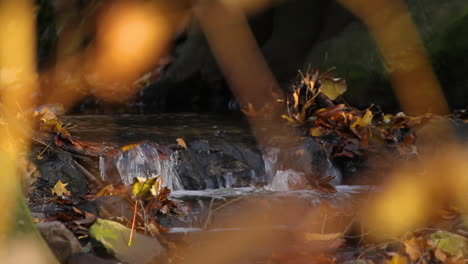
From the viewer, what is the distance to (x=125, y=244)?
3.31 meters

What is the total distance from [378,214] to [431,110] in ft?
12.7

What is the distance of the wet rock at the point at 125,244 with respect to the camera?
3238 millimetres

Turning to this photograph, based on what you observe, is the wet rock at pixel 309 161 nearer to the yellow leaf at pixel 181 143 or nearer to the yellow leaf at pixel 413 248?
the yellow leaf at pixel 181 143

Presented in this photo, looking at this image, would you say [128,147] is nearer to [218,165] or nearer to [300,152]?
[218,165]

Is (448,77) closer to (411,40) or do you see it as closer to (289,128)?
(411,40)

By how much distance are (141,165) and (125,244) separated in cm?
185

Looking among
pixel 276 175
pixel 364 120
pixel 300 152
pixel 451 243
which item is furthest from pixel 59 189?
pixel 364 120

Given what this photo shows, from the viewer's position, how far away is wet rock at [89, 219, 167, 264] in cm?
324

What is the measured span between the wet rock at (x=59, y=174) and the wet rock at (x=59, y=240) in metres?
1.27

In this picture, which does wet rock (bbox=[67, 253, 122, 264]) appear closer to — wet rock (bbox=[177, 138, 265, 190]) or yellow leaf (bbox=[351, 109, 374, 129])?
wet rock (bbox=[177, 138, 265, 190])

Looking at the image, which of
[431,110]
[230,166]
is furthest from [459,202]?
[431,110]

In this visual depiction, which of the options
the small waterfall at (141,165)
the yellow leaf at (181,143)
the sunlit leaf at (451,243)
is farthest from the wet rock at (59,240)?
the yellow leaf at (181,143)

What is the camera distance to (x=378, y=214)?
442cm

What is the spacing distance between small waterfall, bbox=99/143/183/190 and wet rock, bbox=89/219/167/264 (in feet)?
4.85
